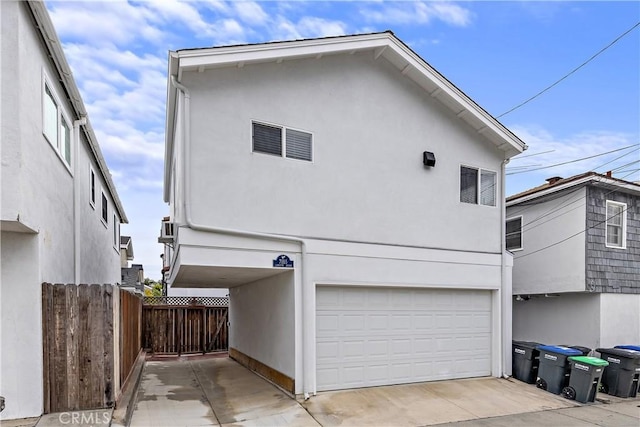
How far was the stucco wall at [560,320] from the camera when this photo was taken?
451 inches

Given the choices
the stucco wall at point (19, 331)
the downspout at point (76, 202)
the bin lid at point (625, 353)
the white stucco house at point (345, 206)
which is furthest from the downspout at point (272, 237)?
the bin lid at point (625, 353)

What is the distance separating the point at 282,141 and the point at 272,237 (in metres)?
1.79

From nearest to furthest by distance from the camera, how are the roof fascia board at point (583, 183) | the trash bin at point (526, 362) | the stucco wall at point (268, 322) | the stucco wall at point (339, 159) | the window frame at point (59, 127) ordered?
the window frame at point (59, 127) → the stucco wall at point (339, 159) → the stucco wall at point (268, 322) → the trash bin at point (526, 362) → the roof fascia board at point (583, 183)

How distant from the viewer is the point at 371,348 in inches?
344

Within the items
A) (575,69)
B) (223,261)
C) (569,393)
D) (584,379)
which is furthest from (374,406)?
(575,69)

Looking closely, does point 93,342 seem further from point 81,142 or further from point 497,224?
point 497,224

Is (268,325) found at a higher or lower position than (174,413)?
higher

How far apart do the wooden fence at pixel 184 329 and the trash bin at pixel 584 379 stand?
1025 centimetres

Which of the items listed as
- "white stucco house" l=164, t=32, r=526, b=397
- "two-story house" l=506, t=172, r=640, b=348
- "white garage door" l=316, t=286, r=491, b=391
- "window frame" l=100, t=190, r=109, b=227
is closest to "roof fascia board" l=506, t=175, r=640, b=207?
"two-story house" l=506, t=172, r=640, b=348

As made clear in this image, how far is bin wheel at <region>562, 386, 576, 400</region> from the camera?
8.80 meters

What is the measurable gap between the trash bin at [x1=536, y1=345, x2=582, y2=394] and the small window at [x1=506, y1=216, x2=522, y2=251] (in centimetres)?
439

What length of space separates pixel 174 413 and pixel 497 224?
786 centimetres

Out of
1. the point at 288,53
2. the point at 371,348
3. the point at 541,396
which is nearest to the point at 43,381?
the point at 371,348

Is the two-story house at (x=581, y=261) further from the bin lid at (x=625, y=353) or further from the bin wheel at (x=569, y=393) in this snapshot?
the bin wheel at (x=569, y=393)
